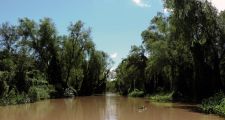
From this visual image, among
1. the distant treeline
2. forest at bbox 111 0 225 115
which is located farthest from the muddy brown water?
the distant treeline

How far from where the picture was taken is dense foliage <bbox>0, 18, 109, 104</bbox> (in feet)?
147

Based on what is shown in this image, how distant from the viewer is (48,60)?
6269 cm

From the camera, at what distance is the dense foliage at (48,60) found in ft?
147

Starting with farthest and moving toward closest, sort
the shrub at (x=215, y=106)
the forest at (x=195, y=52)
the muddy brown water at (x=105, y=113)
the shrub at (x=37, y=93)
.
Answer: the shrub at (x=37, y=93)
the forest at (x=195, y=52)
the shrub at (x=215, y=106)
the muddy brown water at (x=105, y=113)

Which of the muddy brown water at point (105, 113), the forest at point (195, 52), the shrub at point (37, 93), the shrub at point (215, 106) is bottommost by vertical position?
the muddy brown water at point (105, 113)

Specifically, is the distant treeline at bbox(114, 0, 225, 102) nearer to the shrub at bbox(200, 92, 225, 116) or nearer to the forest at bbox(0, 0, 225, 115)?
the forest at bbox(0, 0, 225, 115)

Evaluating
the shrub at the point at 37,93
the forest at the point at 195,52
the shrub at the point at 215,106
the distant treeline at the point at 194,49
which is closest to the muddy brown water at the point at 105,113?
the shrub at the point at 215,106

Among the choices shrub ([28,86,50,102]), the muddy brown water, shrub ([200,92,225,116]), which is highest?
shrub ([28,86,50,102])

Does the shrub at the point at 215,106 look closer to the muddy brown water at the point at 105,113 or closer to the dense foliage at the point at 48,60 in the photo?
the muddy brown water at the point at 105,113

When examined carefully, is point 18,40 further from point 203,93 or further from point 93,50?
point 203,93

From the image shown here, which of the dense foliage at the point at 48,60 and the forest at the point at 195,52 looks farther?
the dense foliage at the point at 48,60

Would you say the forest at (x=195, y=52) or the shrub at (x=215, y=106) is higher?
the forest at (x=195, y=52)

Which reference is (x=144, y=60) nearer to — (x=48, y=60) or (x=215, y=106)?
(x=48, y=60)

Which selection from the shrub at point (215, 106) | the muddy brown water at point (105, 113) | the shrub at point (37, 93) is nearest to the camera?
the muddy brown water at point (105, 113)
